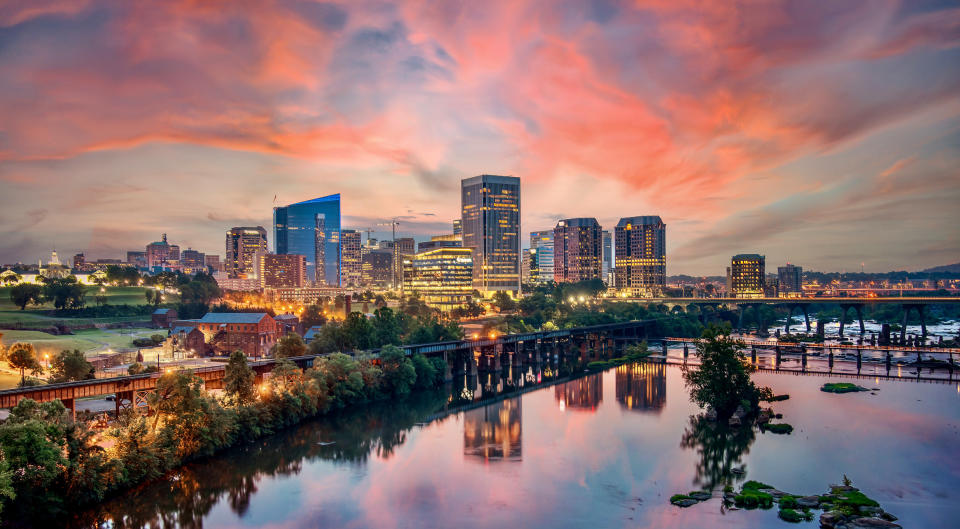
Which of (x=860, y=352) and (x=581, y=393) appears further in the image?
(x=860, y=352)

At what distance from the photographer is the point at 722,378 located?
66.6m

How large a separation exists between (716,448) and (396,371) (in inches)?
1642

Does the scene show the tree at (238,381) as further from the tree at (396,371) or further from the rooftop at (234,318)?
the rooftop at (234,318)

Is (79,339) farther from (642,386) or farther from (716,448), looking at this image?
(716,448)

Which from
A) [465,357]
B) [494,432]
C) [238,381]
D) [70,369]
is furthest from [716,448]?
[70,369]

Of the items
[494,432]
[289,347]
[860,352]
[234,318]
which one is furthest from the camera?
[860,352]

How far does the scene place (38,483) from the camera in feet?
116

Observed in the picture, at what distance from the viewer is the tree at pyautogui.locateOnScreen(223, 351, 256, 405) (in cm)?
5709

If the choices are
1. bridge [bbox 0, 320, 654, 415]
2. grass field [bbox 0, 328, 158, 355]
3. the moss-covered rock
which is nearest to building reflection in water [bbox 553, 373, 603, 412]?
bridge [bbox 0, 320, 654, 415]

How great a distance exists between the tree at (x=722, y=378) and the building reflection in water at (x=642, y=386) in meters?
8.41

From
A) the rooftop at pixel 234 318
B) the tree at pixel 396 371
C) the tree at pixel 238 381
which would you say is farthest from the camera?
the rooftop at pixel 234 318

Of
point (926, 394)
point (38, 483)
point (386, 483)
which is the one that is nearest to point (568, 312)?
point (926, 394)

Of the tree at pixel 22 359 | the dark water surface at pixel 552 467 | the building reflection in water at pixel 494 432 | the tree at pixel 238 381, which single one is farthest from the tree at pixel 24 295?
the building reflection in water at pixel 494 432

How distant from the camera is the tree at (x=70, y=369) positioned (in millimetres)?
64688
